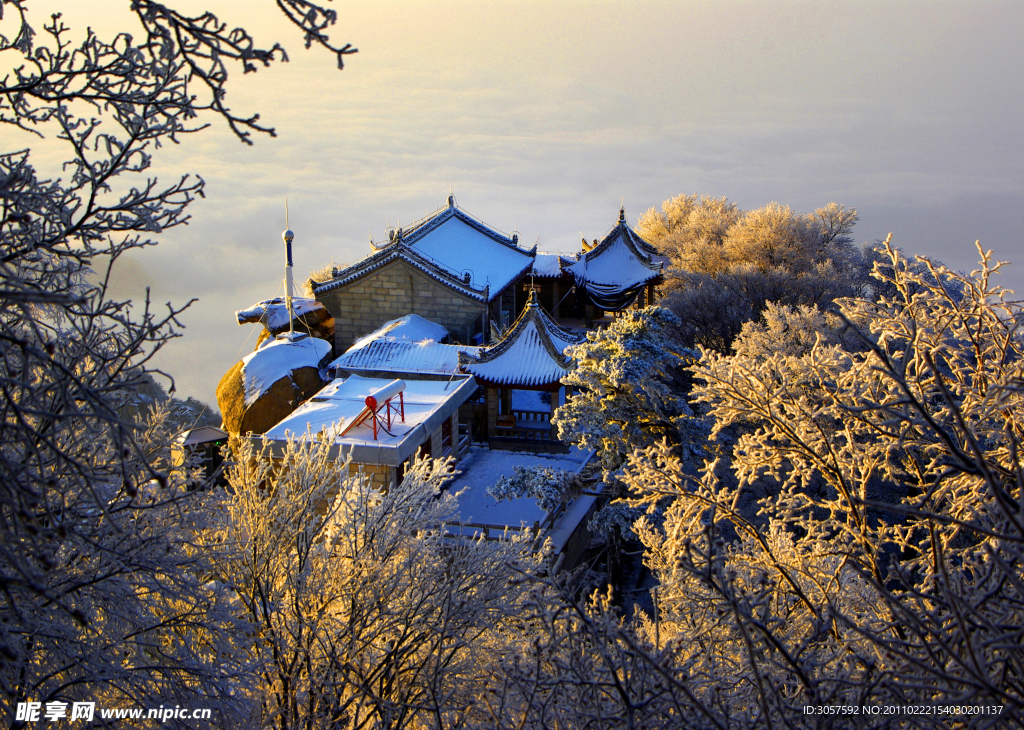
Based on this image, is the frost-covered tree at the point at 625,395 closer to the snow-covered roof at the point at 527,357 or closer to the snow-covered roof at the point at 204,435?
the snow-covered roof at the point at 527,357

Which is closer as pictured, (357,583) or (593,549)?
(357,583)

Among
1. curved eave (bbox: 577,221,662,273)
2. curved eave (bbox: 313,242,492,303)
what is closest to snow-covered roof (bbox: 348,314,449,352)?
curved eave (bbox: 313,242,492,303)

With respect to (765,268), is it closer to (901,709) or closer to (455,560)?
(455,560)

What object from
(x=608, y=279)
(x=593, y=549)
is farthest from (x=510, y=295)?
(x=593, y=549)

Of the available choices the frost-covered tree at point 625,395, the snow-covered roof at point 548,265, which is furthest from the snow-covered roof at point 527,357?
the snow-covered roof at point 548,265

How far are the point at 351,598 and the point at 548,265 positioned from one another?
24.8m

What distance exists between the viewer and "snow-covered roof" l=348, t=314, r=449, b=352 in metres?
18.5

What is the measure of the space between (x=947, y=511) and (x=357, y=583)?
4840 mm

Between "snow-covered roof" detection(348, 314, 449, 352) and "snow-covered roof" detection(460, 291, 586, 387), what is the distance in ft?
8.77

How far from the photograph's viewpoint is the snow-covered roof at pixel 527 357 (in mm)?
15734

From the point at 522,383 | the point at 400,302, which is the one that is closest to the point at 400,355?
the point at 522,383

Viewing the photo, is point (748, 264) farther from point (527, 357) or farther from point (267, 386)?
point (267, 386)

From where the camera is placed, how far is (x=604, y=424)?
11820 millimetres

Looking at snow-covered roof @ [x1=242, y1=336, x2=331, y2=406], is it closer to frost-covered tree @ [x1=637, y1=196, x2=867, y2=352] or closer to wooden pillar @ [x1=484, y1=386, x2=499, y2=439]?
wooden pillar @ [x1=484, y1=386, x2=499, y2=439]
